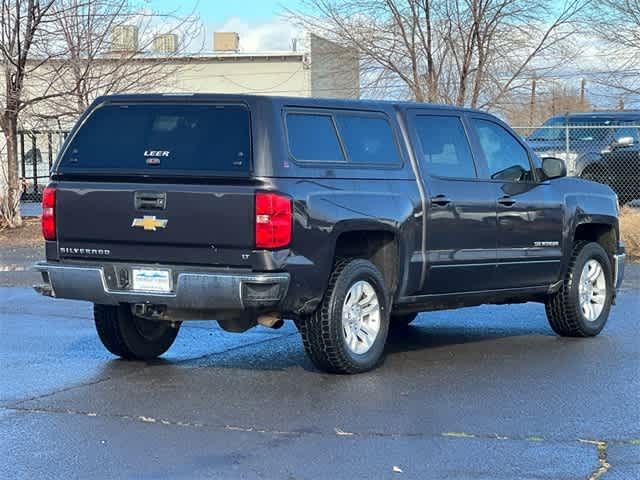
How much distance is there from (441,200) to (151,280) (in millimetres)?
2344

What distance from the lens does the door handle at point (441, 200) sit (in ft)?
27.5

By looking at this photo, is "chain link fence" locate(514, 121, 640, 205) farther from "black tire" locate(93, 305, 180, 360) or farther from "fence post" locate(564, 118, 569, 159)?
"black tire" locate(93, 305, 180, 360)

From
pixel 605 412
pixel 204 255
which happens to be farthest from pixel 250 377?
pixel 605 412

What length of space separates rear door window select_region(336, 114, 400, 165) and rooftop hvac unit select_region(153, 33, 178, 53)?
12.7 meters

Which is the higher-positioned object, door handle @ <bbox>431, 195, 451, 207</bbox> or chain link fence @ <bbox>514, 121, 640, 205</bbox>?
chain link fence @ <bbox>514, 121, 640, 205</bbox>

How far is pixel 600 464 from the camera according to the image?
222 inches

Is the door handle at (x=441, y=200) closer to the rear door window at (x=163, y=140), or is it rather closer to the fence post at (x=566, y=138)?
the rear door window at (x=163, y=140)

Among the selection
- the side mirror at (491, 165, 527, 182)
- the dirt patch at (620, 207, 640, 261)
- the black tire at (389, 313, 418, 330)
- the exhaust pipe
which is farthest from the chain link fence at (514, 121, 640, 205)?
the exhaust pipe

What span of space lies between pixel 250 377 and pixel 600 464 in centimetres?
289

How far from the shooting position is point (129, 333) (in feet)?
27.3

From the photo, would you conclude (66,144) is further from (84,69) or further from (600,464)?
(84,69)

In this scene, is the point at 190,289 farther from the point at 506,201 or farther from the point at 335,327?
the point at 506,201

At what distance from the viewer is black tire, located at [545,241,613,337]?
957 centimetres

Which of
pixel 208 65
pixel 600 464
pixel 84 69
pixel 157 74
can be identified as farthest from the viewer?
pixel 208 65
